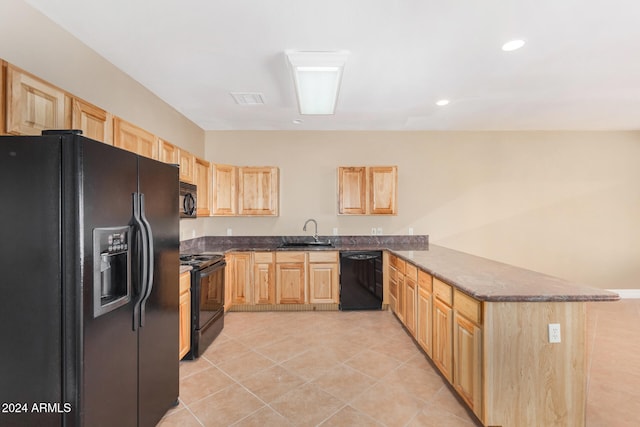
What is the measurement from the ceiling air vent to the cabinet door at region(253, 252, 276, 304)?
2063 millimetres

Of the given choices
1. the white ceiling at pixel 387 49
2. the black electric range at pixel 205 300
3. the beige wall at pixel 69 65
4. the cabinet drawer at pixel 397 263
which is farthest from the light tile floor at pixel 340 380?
the white ceiling at pixel 387 49

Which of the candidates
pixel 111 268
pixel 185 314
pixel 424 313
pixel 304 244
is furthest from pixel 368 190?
pixel 111 268

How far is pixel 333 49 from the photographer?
94.5 inches

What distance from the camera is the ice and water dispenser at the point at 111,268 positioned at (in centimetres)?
141

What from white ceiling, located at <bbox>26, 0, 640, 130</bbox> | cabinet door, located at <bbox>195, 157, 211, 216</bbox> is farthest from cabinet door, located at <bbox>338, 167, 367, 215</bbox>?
cabinet door, located at <bbox>195, 157, 211, 216</bbox>

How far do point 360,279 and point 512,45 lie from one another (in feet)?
10.3

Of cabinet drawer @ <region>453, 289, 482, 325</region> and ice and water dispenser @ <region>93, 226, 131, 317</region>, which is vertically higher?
ice and water dispenser @ <region>93, 226, 131, 317</region>

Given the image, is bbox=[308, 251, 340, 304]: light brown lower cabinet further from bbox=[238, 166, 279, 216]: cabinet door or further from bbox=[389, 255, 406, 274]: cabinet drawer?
bbox=[238, 166, 279, 216]: cabinet door

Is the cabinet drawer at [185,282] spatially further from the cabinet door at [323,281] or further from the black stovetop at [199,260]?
the cabinet door at [323,281]

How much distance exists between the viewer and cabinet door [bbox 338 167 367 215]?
455 centimetres

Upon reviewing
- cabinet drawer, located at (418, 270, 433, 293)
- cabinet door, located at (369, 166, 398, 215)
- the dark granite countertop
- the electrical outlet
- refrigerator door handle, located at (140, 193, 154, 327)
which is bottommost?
the electrical outlet

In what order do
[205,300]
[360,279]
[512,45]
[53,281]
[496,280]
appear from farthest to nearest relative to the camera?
[360,279] < [205,300] < [512,45] < [496,280] < [53,281]

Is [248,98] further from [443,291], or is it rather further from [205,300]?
[443,291]

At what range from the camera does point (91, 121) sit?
2107 millimetres
